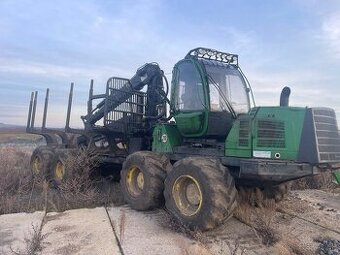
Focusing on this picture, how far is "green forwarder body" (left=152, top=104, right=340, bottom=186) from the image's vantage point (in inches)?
258

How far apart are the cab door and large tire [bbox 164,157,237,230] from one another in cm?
130

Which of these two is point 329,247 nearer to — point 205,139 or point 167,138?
point 205,139

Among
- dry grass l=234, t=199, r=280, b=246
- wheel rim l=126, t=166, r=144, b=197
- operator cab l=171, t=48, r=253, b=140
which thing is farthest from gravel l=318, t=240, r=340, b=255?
wheel rim l=126, t=166, r=144, b=197

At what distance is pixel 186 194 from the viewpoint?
7258 millimetres

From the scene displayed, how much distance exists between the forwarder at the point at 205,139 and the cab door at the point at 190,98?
2 centimetres

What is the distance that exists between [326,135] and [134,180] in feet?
14.1

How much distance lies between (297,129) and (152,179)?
3.09m

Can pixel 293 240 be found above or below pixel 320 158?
below

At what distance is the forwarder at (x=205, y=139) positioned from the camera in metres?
6.61

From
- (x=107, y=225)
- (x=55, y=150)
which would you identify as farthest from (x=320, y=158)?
(x=55, y=150)

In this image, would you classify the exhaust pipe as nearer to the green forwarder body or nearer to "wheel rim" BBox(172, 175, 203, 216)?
the green forwarder body

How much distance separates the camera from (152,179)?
8.14 metres

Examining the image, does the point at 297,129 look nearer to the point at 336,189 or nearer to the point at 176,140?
the point at 176,140

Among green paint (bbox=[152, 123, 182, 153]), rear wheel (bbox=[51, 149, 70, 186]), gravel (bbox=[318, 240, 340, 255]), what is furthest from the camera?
rear wheel (bbox=[51, 149, 70, 186])
